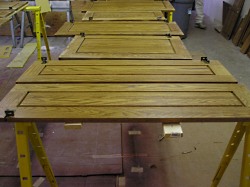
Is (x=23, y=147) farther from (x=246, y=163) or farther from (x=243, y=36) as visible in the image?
(x=243, y=36)

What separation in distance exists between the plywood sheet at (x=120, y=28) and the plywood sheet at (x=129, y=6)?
0.54 metres

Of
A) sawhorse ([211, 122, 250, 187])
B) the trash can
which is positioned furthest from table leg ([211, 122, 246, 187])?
the trash can

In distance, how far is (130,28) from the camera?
2451mm

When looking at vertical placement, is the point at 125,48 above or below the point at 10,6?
above

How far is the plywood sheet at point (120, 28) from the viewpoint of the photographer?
2.30 m

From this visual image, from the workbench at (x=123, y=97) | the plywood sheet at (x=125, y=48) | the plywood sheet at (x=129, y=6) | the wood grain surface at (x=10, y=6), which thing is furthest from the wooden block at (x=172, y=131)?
the wood grain surface at (x=10, y=6)

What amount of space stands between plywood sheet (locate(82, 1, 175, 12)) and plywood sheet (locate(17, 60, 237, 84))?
159 centimetres

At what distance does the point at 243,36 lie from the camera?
4.71 m

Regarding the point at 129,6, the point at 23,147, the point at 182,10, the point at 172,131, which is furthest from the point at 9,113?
the point at 182,10

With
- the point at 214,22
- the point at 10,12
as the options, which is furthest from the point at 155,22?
the point at 214,22

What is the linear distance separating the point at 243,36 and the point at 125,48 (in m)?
3.40

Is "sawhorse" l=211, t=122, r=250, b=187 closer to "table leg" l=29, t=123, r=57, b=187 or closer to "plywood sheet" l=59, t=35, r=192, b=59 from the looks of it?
Result: "plywood sheet" l=59, t=35, r=192, b=59

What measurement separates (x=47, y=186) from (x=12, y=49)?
3.21m

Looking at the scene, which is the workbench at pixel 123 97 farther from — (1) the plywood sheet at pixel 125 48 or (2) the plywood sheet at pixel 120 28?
A: (2) the plywood sheet at pixel 120 28
